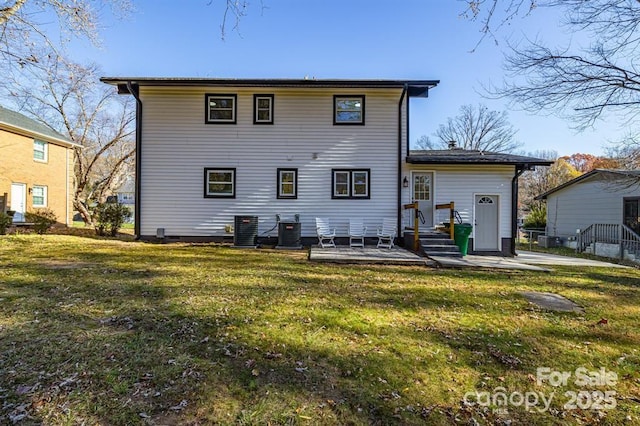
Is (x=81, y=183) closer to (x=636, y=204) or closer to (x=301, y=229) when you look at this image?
(x=301, y=229)

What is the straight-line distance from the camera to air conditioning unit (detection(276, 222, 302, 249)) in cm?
1099

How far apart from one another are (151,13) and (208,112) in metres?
3.58

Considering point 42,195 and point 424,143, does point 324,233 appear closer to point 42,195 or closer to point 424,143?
point 42,195

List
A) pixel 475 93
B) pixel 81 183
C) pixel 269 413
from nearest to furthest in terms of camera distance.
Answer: pixel 269 413, pixel 475 93, pixel 81 183

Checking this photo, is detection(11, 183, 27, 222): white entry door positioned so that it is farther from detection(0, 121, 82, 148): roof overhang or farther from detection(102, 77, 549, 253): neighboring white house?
detection(102, 77, 549, 253): neighboring white house

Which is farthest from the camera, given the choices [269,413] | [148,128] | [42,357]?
[148,128]

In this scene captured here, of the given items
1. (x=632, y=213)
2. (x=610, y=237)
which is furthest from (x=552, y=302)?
(x=632, y=213)

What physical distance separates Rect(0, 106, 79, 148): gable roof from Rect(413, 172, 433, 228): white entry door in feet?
64.4

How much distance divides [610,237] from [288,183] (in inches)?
658

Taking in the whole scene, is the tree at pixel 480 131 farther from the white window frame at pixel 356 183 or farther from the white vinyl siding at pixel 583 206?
the white window frame at pixel 356 183

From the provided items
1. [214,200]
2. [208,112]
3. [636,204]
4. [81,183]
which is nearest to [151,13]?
[208,112]

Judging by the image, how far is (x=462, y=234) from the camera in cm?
1036

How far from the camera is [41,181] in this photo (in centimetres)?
1845

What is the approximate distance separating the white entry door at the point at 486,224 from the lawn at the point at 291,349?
5581 millimetres
